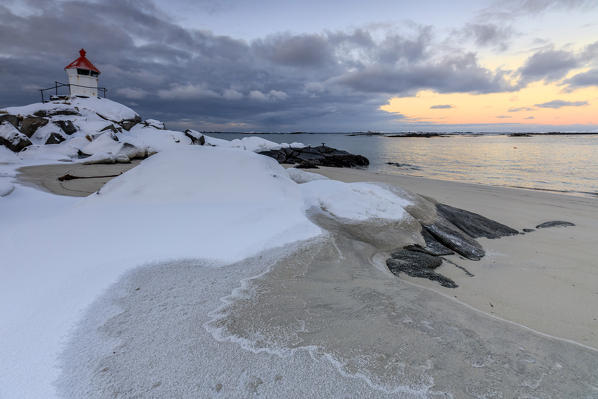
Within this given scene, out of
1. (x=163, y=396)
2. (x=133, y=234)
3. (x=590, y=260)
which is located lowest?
(x=590, y=260)

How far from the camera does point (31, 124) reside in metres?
19.8

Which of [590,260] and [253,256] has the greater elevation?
[253,256]

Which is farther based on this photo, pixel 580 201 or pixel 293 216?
pixel 580 201

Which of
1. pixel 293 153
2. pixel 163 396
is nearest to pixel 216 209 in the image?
pixel 163 396

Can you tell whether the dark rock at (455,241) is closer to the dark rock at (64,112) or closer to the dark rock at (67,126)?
the dark rock at (67,126)

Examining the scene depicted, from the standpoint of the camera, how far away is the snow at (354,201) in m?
4.81

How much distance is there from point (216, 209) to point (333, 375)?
9.92 feet

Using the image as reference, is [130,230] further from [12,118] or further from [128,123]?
[128,123]

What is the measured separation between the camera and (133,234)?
354 cm

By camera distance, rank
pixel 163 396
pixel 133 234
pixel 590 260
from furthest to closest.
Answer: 1. pixel 590 260
2. pixel 133 234
3. pixel 163 396

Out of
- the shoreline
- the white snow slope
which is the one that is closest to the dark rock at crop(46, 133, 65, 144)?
the shoreline

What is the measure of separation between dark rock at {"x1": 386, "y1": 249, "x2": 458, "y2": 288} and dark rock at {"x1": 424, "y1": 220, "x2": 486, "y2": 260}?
76 centimetres

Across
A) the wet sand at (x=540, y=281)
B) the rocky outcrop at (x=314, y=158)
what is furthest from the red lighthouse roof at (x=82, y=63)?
the wet sand at (x=540, y=281)

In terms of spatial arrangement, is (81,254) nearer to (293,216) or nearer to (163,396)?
(163,396)
